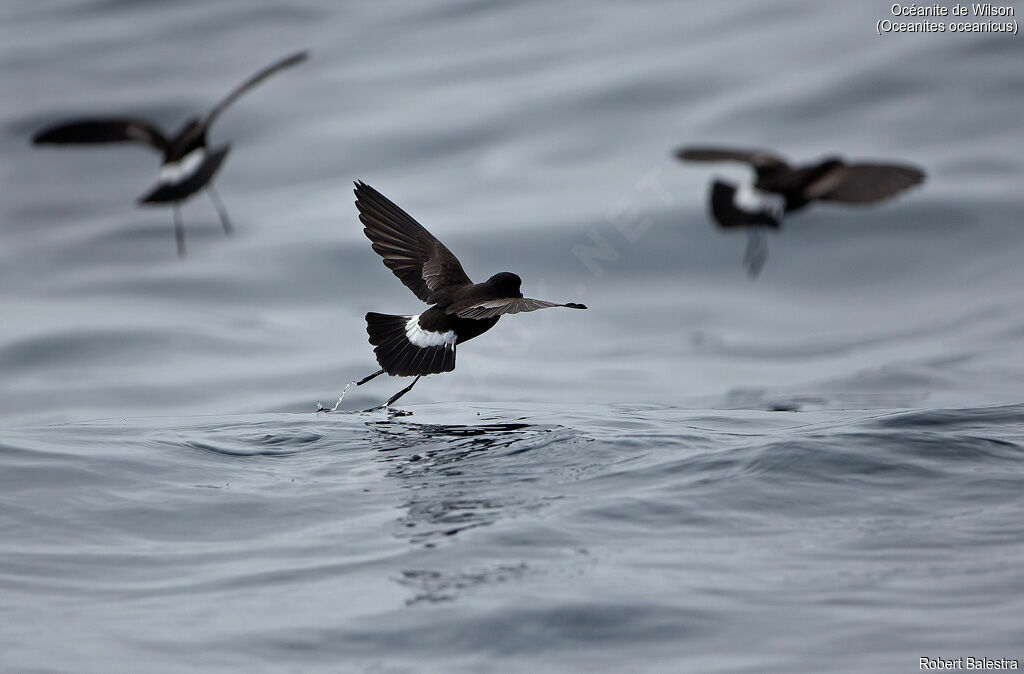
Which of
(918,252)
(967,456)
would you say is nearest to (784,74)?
(918,252)

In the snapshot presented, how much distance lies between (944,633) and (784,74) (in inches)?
578

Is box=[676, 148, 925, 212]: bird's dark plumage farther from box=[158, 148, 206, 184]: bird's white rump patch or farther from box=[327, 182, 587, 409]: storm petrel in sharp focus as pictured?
box=[158, 148, 206, 184]: bird's white rump patch

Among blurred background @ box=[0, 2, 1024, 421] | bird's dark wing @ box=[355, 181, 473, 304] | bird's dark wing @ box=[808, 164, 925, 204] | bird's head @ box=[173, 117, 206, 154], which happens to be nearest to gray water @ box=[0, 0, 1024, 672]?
blurred background @ box=[0, 2, 1024, 421]

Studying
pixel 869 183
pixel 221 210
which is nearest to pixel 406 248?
pixel 869 183

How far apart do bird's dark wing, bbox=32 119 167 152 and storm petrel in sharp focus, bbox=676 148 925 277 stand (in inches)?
194

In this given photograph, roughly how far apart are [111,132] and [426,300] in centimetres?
540

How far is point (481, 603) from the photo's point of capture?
A: 439cm

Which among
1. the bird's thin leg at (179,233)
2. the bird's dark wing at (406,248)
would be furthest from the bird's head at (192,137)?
the bird's thin leg at (179,233)

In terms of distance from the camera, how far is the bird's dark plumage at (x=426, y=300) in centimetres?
657

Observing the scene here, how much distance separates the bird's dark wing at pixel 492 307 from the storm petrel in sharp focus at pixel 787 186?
8.88 ft

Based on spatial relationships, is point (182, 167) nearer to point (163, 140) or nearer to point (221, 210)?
point (163, 140)

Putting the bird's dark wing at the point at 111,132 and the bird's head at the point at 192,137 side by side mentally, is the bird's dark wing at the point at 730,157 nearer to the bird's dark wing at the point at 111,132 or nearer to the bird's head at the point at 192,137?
the bird's head at the point at 192,137

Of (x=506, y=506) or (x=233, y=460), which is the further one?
(x=233, y=460)

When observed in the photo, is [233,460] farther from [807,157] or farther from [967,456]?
[807,157]
